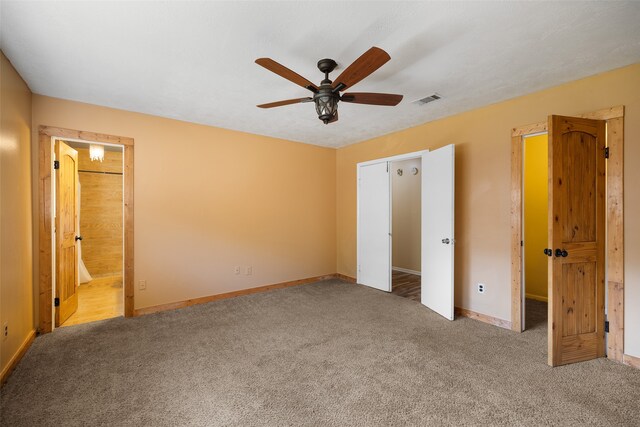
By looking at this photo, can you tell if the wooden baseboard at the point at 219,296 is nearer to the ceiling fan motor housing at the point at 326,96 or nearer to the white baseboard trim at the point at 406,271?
the white baseboard trim at the point at 406,271

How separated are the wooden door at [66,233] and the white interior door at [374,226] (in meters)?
4.10

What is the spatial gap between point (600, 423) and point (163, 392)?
9.32ft

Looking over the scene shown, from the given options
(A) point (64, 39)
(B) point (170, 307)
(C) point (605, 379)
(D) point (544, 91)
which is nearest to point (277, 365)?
(B) point (170, 307)

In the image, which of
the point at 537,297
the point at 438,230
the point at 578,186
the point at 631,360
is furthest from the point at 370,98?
the point at 537,297

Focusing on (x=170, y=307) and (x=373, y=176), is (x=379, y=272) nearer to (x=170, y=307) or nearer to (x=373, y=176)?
(x=373, y=176)

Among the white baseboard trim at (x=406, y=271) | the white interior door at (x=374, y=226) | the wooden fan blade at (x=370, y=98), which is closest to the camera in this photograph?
the wooden fan blade at (x=370, y=98)

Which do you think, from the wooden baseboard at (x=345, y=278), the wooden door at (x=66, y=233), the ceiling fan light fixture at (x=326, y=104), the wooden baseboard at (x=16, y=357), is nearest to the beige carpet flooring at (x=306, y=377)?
the wooden baseboard at (x=16, y=357)

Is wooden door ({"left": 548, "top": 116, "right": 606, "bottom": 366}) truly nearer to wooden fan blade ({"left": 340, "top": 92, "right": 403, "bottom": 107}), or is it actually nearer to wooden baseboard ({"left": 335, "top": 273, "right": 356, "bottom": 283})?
wooden fan blade ({"left": 340, "top": 92, "right": 403, "bottom": 107})

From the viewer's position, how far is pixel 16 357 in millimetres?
2455

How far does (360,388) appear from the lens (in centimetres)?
212

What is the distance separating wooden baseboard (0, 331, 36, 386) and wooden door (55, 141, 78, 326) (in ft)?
1.42

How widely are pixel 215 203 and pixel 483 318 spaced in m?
3.83

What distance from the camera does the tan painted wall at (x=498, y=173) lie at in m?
2.47

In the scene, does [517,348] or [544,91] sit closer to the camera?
Result: [517,348]
